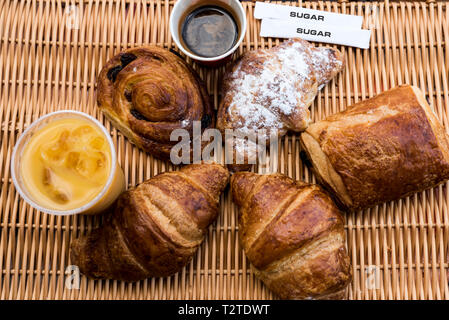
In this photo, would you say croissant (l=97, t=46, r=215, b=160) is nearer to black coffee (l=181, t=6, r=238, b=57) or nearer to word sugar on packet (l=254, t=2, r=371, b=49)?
black coffee (l=181, t=6, r=238, b=57)

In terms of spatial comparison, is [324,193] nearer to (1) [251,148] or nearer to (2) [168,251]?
(1) [251,148]

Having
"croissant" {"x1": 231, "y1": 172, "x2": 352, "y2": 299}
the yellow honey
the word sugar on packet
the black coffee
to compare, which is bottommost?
"croissant" {"x1": 231, "y1": 172, "x2": 352, "y2": 299}

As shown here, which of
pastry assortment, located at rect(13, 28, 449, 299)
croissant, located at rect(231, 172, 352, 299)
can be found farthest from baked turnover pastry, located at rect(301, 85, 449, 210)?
croissant, located at rect(231, 172, 352, 299)

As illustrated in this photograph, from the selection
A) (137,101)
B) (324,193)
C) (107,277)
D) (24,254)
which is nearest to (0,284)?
(24,254)

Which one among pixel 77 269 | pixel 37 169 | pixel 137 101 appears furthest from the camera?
pixel 77 269

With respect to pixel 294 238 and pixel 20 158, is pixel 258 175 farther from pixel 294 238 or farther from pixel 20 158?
pixel 20 158

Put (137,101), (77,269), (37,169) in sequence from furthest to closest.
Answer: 1. (77,269)
2. (137,101)
3. (37,169)

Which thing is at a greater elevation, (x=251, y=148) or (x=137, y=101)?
(x=137, y=101)
